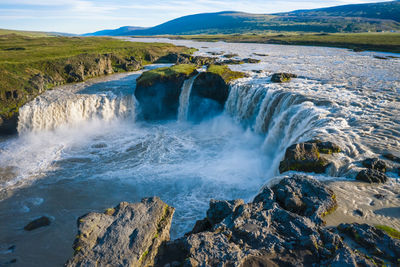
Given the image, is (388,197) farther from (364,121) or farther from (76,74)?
(76,74)

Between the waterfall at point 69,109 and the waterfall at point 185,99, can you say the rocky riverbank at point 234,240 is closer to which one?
the waterfall at point 185,99

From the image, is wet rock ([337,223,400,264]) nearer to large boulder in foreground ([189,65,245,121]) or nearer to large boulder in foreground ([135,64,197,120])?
large boulder in foreground ([189,65,245,121])

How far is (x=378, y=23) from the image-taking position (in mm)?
163750

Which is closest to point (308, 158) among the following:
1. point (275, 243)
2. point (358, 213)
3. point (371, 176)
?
point (371, 176)

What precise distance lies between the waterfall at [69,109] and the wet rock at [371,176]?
2870 centimetres

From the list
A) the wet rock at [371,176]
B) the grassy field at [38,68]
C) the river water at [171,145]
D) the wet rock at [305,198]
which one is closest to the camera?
the wet rock at [305,198]

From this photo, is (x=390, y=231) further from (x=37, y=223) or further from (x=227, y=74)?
(x=227, y=74)

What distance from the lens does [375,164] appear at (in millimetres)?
12242

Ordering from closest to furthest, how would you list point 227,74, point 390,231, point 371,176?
point 390,231, point 371,176, point 227,74

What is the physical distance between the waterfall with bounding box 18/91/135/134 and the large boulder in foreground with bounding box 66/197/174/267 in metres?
26.1

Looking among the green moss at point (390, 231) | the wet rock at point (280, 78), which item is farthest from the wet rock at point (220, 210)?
the wet rock at point (280, 78)

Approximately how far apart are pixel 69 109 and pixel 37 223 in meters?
18.5

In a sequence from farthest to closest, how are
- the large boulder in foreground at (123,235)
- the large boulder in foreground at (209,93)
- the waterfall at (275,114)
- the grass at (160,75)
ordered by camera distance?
the grass at (160,75), the large boulder in foreground at (209,93), the waterfall at (275,114), the large boulder in foreground at (123,235)

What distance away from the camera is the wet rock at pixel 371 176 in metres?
11.3
